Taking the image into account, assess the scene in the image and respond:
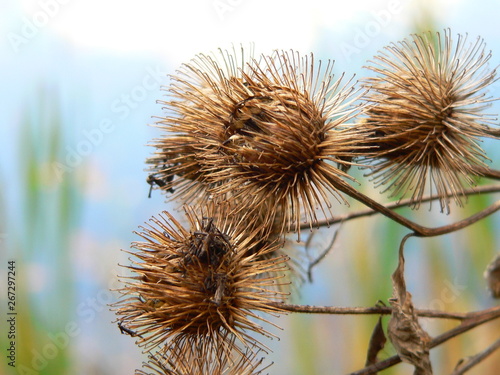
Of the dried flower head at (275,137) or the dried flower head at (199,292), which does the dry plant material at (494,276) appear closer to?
the dried flower head at (275,137)

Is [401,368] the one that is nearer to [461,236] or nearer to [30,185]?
[461,236]

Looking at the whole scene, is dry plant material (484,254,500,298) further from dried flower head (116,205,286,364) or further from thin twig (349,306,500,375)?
dried flower head (116,205,286,364)

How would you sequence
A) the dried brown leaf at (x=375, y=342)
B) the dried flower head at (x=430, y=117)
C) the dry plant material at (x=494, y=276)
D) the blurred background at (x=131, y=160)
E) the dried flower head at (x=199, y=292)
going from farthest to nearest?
the blurred background at (x=131, y=160), the dry plant material at (x=494, y=276), the dried brown leaf at (x=375, y=342), the dried flower head at (x=430, y=117), the dried flower head at (x=199, y=292)

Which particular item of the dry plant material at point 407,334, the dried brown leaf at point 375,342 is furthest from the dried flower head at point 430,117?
the dried brown leaf at point 375,342

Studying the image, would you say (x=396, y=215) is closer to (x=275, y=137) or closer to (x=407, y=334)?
(x=407, y=334)

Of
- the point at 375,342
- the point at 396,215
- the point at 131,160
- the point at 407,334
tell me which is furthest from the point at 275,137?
the point at 131,160

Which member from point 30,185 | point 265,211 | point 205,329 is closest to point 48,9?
point 30,185

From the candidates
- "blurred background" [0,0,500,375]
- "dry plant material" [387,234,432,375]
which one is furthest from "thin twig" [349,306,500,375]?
"blurred background" [0,0,500,375]
